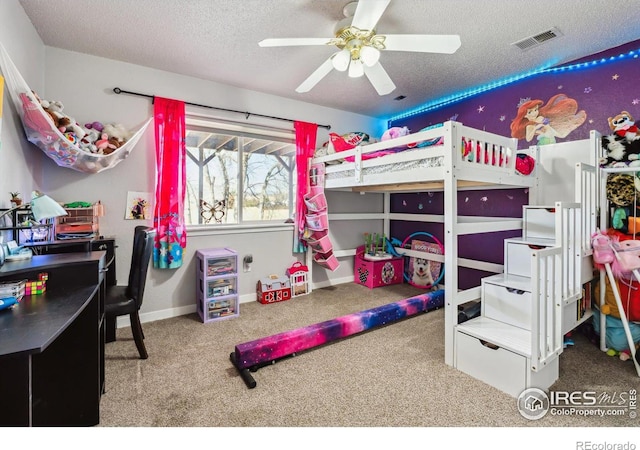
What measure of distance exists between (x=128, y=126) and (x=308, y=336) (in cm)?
238

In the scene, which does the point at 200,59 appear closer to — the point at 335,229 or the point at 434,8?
the point at 434,8

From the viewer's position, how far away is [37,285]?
131 cm

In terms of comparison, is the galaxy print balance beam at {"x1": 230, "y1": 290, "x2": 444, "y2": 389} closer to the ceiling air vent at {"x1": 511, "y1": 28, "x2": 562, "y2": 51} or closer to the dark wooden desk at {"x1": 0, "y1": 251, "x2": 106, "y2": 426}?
the dark wooden desk at {"x1": 0, "y1": 251, "x2": 106, "y2": 426}

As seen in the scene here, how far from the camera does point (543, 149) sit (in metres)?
2.64

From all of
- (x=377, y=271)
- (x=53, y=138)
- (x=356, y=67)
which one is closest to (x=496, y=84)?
(x=356, y=67)

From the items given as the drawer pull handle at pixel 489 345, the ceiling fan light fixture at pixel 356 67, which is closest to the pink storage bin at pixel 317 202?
the ceiling fan light fixture at pixel 356 67

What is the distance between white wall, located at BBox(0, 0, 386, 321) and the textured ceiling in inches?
4.9

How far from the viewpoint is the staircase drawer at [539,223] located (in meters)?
2.42

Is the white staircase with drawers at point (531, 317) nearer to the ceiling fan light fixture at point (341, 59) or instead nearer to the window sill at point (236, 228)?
the ceiling fan light fixture at point (341, 59)

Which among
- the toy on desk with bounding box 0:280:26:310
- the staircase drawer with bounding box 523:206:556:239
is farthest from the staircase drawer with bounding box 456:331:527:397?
the toy on desk with bounding box 0:280:26:310

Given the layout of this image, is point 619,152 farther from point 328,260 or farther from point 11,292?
point 11,292

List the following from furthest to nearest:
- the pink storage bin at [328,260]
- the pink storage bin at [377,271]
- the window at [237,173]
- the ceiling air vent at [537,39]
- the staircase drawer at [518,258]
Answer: the pink storage bin at [377,271], the pink storage bin at [328,260], the window at [237,173], the staircase drawer at [518,258], the ceiling air vent at [537,39]

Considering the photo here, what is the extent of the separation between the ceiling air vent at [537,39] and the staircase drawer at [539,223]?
1252 mm
